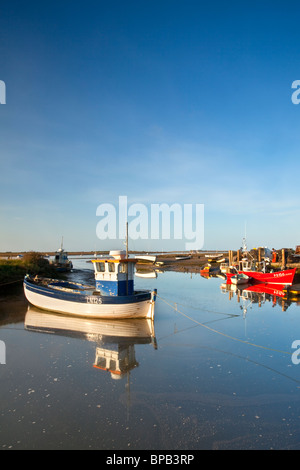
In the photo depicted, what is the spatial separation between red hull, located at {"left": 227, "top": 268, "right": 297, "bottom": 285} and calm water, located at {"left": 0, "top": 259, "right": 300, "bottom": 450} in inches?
729

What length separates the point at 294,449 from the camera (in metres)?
7.49

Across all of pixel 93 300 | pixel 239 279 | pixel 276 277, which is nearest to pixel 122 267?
pixel 93 300

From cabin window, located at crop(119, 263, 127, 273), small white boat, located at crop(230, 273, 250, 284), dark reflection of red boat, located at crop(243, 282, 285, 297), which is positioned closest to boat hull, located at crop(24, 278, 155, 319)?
cabin window, located at crop(119, 263, 127, 273)

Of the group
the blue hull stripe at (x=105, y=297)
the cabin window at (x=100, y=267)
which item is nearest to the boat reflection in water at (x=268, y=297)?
the blue hull stripe at (x=105, y=297)

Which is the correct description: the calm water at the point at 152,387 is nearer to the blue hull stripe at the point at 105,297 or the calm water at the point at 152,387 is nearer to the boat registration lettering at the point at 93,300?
the boat registration lettering at the point at 93,300

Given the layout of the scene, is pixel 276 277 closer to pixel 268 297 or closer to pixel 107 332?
pixel 268 297

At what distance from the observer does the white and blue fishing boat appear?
20422 millimetres

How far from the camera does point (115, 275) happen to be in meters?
21.7

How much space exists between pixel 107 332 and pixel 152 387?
788 centimetres

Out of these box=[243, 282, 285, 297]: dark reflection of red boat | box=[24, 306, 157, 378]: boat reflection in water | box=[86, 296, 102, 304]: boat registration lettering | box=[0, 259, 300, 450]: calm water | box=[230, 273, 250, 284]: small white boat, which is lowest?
box=[243, 282, 285, 297]: dark reflection of red boat

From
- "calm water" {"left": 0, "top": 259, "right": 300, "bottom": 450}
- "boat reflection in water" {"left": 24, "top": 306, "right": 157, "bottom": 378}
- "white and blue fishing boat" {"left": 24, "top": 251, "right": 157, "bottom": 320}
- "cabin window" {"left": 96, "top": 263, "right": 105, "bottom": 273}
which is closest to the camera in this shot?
"calm water" {"left": 0, "top": 259, "right": 300, "bottom": 450}

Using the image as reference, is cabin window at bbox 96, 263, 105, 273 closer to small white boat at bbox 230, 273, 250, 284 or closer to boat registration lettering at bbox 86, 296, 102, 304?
boat registration lettering at bbox 86, 296, 102, 304
